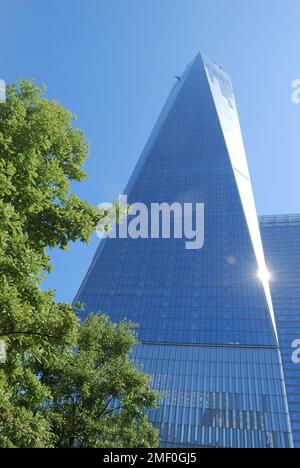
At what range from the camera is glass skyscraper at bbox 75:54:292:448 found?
77.8 metres

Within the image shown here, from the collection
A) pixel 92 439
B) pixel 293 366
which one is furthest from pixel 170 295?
pixel 92 439

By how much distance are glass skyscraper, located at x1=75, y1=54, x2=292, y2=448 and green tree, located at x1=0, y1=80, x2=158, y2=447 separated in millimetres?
51795

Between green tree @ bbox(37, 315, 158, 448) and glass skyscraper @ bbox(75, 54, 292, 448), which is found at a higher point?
glass skyscraper @ bbox(75, 54, 292, 448)

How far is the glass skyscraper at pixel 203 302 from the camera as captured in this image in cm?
7781

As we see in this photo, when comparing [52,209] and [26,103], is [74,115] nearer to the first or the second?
[26,103]

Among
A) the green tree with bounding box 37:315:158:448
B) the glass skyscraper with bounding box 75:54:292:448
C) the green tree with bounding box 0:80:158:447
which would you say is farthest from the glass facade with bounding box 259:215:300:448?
the green tree with bounding box 0:80:158:447

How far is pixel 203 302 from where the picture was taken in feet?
334

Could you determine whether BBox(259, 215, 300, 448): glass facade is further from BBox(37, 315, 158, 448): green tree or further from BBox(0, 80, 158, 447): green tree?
BBox(0, 80, 158, 447): green tree

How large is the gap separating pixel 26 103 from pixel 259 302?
95664 millimetres

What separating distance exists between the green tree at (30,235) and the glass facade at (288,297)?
140 metres

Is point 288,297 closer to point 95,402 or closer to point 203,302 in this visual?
point 203,302

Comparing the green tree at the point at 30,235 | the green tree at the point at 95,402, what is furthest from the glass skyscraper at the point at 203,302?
the green tree at the point at 30,235

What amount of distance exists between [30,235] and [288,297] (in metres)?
179

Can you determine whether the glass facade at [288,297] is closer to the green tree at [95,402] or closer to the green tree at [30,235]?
the green tree at [95,402]
